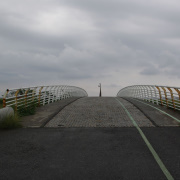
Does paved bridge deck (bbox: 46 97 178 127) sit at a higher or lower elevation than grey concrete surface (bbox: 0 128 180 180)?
higher

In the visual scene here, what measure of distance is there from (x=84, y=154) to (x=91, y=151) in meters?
0.33

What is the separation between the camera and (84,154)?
6137 millimetres

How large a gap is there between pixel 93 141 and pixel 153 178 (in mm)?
3131

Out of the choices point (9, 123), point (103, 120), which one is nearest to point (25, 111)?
point (9, 123)

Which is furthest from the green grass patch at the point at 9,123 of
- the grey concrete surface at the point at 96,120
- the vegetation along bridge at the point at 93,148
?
the grey concrete surface at the point at 96,120

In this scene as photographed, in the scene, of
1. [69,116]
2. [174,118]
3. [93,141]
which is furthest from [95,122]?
[174,118]

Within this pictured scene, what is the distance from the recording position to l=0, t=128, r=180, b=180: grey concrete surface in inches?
191

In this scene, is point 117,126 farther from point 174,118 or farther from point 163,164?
point 163,164

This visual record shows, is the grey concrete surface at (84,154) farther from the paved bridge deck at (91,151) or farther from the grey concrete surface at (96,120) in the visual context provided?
the grey concrete surface at (96,120)

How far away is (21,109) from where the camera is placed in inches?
529

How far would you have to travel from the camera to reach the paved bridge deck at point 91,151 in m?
4.89

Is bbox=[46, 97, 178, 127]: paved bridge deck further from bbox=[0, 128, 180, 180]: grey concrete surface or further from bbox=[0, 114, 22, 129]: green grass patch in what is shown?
bbox=[0, 114, 22, 129]: green grass patch

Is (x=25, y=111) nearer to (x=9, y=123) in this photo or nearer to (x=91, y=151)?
(x=9, y=123)

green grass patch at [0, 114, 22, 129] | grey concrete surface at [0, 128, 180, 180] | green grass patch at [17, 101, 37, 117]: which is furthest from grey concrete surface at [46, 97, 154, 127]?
green grass patch at [17, 101, 37, 117]
